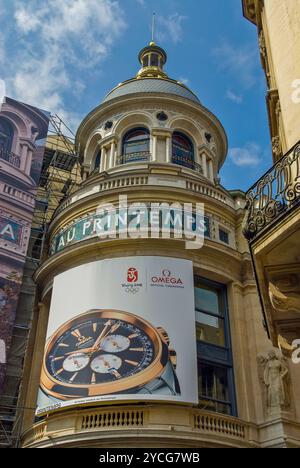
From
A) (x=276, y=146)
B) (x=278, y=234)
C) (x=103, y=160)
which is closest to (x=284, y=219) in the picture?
(x=278, y=234)

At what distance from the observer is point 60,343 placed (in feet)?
57.7

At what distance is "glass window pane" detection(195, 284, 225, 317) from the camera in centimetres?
1942

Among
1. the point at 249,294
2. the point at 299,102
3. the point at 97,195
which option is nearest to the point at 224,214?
the point at 249,294

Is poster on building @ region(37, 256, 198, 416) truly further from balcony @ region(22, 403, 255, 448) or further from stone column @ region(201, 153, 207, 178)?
stone column @ region(201, 153, 207, 178)

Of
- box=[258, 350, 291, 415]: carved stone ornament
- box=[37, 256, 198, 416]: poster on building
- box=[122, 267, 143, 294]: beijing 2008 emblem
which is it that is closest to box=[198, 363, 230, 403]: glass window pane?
box=[37, 256, 198, 416]: poster on building

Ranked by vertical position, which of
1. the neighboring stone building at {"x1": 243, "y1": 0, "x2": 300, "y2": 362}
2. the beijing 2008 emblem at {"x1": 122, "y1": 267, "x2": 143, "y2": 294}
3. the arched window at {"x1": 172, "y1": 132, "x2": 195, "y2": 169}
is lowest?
the neighboring stone building at {"x1": 243, "y1": 0, "x2": 300, "y2": 362}

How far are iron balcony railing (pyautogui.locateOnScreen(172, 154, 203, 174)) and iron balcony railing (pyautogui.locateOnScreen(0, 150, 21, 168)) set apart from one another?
23.2ft

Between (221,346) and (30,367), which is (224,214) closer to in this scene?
(221,346)

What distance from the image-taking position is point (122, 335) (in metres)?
16.9

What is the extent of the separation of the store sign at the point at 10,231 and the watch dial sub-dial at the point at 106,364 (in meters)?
7.50

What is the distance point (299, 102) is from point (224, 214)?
11588 mm

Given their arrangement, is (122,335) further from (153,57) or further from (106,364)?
(153,57)

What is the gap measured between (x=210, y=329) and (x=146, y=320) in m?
2.99

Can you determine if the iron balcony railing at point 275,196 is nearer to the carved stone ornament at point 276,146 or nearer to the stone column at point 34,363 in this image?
the carved stone ornament at point 276,146
